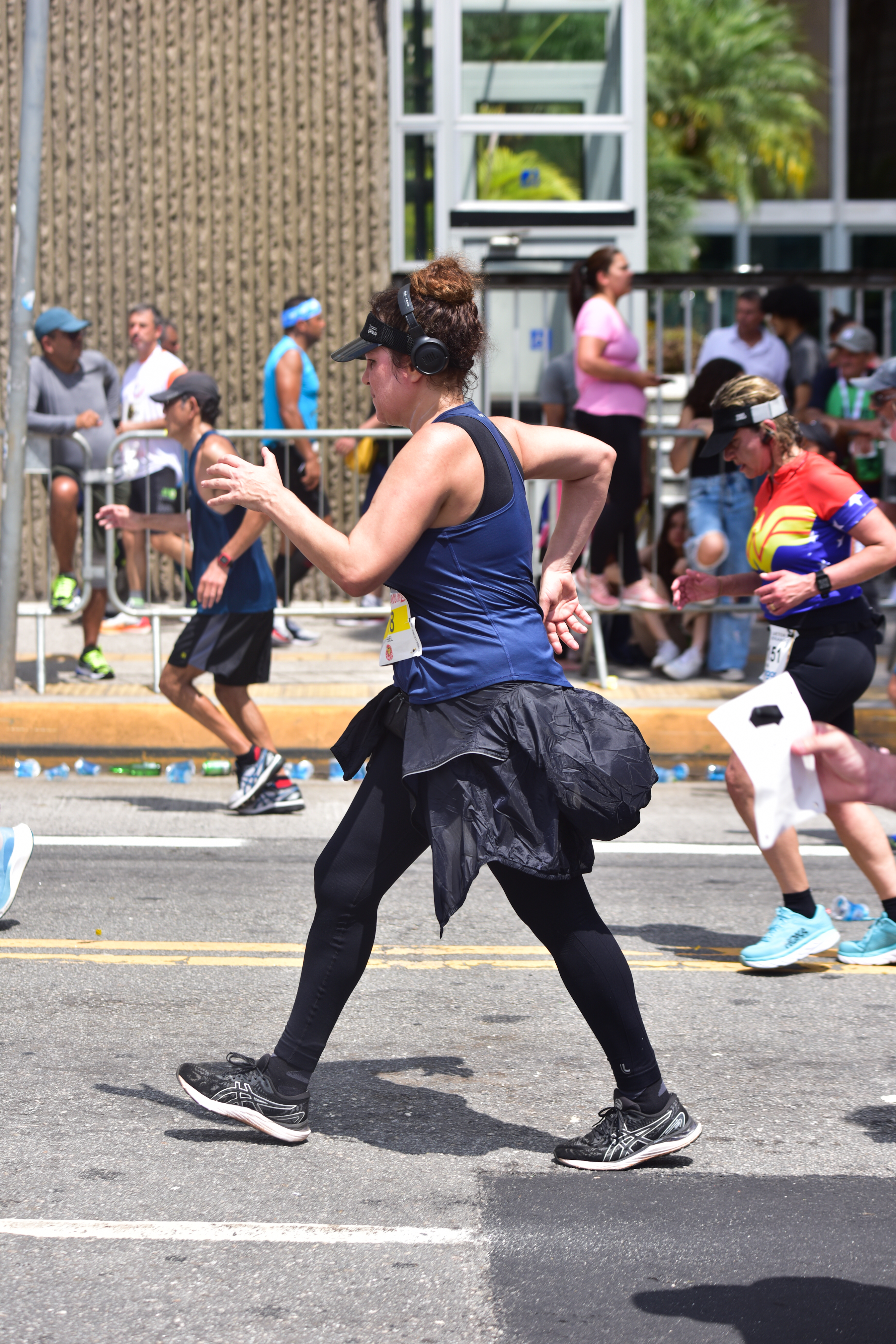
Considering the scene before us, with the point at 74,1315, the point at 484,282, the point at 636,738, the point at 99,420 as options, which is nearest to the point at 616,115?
the point at 99,420

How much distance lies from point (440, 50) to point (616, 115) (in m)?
1.42

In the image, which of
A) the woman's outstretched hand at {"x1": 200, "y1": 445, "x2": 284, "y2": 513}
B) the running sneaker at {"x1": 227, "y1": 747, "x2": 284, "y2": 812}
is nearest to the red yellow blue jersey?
the woman's outstretched hand at {"x1": 200, "y1": 445, "x2": 284, "y2": 513}

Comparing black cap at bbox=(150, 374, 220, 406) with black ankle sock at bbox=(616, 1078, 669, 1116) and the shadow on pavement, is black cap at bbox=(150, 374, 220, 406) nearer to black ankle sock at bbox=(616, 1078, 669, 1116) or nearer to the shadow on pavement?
black ankle sock at bbox=(616, 1078, 669, 1116)

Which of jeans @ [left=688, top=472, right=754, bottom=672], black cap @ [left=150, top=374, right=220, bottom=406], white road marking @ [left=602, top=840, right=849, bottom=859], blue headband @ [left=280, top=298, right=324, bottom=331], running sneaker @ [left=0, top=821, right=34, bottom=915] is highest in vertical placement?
blue headband @ [left=280, top=298, right=324, bottom=331]

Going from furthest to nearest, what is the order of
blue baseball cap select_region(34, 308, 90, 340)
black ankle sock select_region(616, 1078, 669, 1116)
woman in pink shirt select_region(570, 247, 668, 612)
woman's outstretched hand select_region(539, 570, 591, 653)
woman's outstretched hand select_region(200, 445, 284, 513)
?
1. blue baseball cap select_region(34, 308, 90, 340)
2. woman in pink shirt select_region(570, 247, 668, 612)
3. woman's outstretched hand select_region(539, 570, 591, 653)
4. black ankle sock select_region(616, 1078, 669, 1116)
5. woman's outstretched hand select_region(200, 445, 284, 513)

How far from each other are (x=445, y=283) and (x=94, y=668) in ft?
20.8

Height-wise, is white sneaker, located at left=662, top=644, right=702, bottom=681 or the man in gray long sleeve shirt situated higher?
the man in gray long sleeve shirt

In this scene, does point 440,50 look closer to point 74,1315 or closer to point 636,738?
point 636,738

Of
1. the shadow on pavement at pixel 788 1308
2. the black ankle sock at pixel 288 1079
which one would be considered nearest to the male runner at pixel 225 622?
the black ankle sock at pixel 288 1079

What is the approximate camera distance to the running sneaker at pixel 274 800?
24.4ft

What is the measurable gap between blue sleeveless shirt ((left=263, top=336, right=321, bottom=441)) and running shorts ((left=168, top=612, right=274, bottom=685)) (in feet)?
11.5

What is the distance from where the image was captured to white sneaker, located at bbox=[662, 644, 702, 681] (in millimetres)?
9828

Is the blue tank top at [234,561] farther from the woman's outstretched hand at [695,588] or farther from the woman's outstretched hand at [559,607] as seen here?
the woman's outstretched hand at [559,607]

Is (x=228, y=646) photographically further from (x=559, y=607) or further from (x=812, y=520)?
(x=559, y=607)
